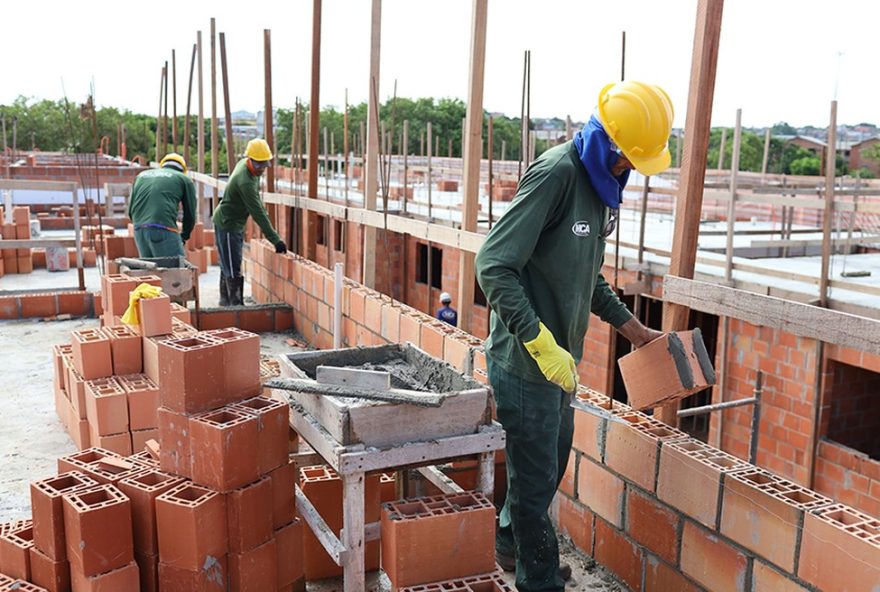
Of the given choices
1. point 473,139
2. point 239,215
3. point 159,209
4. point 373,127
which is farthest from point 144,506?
point 239,215

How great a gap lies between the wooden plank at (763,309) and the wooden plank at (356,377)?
1.48 metres

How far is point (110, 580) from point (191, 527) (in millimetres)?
353

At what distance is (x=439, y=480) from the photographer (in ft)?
11.2

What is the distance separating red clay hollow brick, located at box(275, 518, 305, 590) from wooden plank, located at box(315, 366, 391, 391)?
0.64 metres

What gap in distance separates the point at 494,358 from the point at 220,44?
9666 millimetres

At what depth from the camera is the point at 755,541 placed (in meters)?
2.81

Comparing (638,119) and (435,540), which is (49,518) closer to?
(435,540)

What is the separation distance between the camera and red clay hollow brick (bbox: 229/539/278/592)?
2990mm

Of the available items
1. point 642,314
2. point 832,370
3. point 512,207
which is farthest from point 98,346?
point 642,314

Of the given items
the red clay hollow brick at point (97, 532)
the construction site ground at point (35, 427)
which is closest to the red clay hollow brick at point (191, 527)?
the red clay hollow brick at point (97, 532)

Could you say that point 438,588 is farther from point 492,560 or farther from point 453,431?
point 453,431

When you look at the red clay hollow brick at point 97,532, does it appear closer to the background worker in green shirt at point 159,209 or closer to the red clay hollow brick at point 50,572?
the red clay hollow brick at point 50,572

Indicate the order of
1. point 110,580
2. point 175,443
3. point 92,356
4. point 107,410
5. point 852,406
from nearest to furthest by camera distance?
point 110,580, point 175,443, point 107,410, point 92,356, point 852,406

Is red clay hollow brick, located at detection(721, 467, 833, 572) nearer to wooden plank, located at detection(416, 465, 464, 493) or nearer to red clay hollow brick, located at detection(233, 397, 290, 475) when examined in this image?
wooden plank, located at detection(416, 465, 464, 493)
